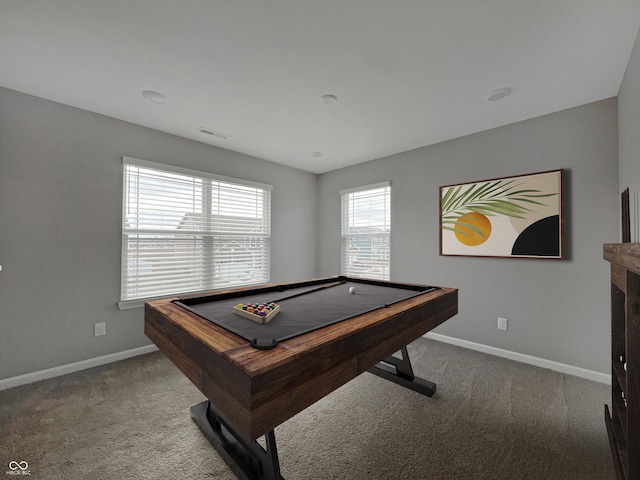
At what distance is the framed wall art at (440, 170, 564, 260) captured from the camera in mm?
2637

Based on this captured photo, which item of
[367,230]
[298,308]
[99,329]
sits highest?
[367,230]

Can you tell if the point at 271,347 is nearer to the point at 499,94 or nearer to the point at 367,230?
the point at 499,94

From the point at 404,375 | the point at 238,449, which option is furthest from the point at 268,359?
the point at 404,375

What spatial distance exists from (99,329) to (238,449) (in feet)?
6.81

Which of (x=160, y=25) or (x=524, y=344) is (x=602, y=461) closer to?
(x=524, y=344)

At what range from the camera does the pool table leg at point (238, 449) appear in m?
1.35

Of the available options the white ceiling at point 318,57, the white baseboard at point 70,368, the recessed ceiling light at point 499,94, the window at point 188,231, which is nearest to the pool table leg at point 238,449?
the white baseboard at point 70,368

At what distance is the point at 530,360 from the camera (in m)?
2.76

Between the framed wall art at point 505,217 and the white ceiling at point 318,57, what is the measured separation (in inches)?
26.7

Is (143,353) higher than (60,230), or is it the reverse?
(60,230)

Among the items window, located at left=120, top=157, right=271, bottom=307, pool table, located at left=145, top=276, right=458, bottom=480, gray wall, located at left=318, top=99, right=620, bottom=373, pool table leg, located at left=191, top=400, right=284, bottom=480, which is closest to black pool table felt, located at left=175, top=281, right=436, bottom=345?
pool table, located at left=145, top=276, right=458, bottom=480

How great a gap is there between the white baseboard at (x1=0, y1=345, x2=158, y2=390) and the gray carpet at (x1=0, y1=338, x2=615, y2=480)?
3.3 inches

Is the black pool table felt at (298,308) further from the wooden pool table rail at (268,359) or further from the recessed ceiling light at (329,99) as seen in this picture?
the recessed ceiling light at (329,99)

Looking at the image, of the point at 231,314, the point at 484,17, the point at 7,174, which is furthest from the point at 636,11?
the point at 7,174
